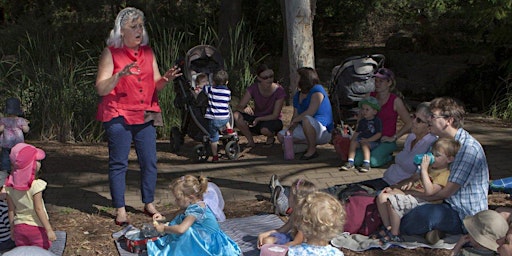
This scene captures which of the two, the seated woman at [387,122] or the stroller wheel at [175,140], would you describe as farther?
the stroller wheel at [175,140]

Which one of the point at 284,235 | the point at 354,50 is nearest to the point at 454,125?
the point at 284,235

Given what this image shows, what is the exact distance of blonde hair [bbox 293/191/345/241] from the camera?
432 centimetres

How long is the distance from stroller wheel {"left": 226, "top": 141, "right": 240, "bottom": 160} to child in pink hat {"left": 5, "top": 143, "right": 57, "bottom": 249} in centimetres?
374

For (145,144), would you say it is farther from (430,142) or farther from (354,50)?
(354,50)

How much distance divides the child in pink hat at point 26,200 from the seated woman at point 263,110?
174 inches

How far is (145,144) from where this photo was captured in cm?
652

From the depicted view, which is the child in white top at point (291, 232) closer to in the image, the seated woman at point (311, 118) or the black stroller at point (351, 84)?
the seated woman at point (311, 118)

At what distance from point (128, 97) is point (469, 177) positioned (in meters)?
2.83

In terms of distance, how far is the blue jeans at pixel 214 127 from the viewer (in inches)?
349

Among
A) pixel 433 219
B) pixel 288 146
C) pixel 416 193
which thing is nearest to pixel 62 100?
pixel 288 146

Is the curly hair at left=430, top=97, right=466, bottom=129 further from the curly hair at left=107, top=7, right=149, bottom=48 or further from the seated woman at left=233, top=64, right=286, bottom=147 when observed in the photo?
the seated woman at left=233, top=64, right=286, bottom=147

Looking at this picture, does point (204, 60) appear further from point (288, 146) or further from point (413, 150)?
point (413, 150)

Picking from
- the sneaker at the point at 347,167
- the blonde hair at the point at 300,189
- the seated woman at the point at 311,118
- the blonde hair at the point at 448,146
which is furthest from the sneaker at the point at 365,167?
the blonde hair at the point at 300,189

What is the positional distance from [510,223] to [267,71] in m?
5.13
